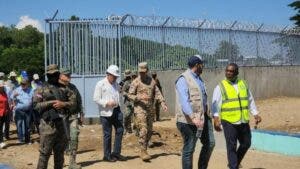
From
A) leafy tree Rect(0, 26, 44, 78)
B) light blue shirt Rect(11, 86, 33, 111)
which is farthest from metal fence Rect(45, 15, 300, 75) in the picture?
leafy tree Rect(0, 26, 44, 78)

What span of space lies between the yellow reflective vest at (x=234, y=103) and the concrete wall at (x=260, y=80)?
1172cm

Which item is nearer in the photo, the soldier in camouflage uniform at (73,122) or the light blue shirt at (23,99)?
the soldier in camouflage uniform at (73,122)

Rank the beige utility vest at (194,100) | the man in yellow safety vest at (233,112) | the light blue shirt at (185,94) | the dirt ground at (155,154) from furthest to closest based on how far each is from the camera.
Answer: the dirt ground at (155,154)
the man in yellow safety vest at (233,112)
the beige utility vest at (194,100)
the light blue shirt at (185,94)

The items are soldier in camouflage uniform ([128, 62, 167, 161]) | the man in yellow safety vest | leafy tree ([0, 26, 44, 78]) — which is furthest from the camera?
leafy tree ([0, 26, 44, 78])

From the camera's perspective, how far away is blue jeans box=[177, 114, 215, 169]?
336 inches

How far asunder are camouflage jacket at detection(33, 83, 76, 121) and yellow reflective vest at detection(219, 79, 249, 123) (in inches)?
91.4

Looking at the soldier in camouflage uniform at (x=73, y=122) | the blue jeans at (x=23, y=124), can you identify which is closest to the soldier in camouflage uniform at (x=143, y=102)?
the soldier in camouflage uniform at (x=73, y=122)

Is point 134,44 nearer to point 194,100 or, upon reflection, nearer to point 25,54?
point 194,100

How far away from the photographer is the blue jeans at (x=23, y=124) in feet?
47.7

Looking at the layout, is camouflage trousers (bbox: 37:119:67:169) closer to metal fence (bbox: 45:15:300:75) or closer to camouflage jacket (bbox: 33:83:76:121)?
camouflage jacket (bbox: 33:83:76:121)

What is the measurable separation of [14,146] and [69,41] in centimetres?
573

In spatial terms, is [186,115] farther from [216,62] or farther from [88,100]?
[216,62]

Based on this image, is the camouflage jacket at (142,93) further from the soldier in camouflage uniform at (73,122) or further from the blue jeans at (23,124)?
the blue jeans at (23,124)

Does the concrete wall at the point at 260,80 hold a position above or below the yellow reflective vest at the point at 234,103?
above
